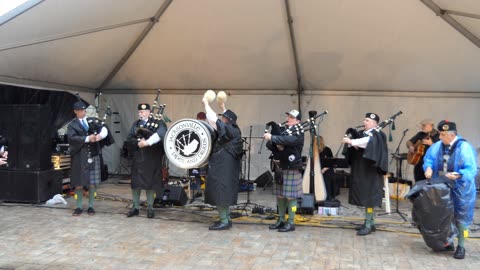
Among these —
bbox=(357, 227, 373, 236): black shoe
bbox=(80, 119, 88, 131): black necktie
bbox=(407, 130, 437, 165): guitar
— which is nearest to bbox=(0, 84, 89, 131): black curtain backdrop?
bbox=(80, 119, 88, 131): black necktie

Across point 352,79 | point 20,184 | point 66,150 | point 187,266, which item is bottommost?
point 187,266

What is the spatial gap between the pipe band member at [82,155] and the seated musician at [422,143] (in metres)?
4.95

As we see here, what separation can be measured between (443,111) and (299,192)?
4.69 m

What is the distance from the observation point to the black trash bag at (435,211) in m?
4.36

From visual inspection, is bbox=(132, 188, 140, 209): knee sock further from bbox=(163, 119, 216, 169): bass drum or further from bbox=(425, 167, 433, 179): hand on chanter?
bbox=(425, 167, 433, 179): hand on chanter

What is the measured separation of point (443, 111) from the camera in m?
8.57

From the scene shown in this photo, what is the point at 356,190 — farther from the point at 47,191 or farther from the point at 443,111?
the point at 47,191

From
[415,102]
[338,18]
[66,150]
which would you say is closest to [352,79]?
[415,102]

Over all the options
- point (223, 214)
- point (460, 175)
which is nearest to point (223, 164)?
point (223, 214)

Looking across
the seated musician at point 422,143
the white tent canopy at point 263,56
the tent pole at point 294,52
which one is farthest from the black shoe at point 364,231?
the tent pole at point 294,52

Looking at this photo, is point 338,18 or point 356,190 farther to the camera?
point 338,18

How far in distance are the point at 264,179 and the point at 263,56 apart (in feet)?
8.90

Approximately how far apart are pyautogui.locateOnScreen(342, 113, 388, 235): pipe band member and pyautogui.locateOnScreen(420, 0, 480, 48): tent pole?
2.10 m

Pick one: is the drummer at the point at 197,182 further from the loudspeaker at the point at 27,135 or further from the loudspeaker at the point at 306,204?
the loudspeaker at the point at 27,135
